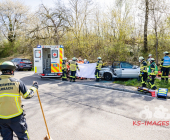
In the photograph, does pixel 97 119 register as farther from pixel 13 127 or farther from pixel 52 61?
pixel 52 61

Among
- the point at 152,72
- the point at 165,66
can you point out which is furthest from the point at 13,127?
the point at 165,66

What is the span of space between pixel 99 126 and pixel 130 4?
17.5 m

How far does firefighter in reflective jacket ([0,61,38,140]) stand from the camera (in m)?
2.47

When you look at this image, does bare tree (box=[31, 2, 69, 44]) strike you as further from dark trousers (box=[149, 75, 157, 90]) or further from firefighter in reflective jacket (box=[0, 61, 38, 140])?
firefighter in reflective jacket (box=[0, 61, 38, 140])

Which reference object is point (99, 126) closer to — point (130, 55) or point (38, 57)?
point (38, 57)

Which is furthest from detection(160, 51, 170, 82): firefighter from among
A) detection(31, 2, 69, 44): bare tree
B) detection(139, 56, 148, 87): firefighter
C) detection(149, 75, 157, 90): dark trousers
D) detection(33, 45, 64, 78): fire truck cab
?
detection(31, 2, 69, 44): bare tree

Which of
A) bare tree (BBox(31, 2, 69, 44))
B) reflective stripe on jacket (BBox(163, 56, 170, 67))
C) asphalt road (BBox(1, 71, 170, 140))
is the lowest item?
asphalt road (BBox(1, 71, 170, 140))

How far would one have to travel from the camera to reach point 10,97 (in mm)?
2498

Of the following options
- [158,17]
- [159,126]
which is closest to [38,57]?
[159,126]

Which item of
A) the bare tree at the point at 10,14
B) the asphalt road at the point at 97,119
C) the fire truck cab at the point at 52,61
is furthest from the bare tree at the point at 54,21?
the bare tree at the point at 10,14

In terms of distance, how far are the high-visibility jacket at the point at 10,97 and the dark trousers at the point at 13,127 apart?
7 centimetres

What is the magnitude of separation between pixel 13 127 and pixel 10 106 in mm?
361

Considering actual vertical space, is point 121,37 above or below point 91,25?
below

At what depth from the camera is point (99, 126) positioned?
13.6 feet
